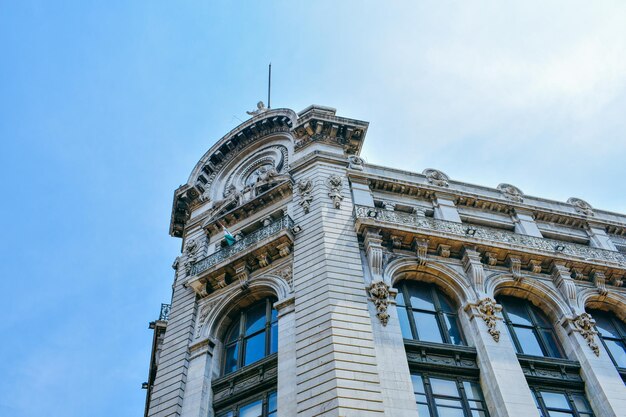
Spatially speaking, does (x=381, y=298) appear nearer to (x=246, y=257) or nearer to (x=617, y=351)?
(x=246, y=257)

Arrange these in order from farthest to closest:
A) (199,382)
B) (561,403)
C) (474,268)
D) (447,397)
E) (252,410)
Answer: (474,268) < (199,382) < (561,403) < (252,410) < (447,397)

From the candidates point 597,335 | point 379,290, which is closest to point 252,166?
point 379,290

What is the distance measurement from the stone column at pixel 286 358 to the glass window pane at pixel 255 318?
1.63 m

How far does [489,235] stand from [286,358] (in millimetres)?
11178

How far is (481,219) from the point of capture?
2880 centimetres

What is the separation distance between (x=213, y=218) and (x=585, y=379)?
17823 millimetres

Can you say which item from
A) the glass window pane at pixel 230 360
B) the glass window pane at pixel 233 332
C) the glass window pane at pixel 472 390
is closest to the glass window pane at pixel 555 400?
the glass window pane at pixel 472 390

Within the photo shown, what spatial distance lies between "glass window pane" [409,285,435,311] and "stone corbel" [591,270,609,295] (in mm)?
7881

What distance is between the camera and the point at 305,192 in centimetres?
2688

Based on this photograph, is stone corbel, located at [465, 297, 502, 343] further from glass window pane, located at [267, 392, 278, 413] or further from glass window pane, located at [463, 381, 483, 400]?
glass window pane, located at [267, 392, 278, 413]

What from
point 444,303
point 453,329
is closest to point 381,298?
point 453,329

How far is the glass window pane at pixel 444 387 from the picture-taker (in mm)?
20109

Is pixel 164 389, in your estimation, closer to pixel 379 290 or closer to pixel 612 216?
pixel 379 290

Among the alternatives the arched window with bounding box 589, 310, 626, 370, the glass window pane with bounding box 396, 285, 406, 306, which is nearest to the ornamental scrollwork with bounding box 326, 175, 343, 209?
the glass window pane with bounding box 396, 285, 406, 306
